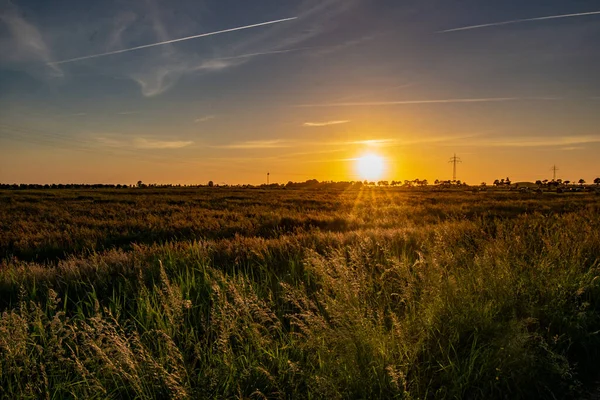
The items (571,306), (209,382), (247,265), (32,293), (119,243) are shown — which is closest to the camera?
(209,382)

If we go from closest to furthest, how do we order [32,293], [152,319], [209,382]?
[209,382] → [152,319] → [32,293]

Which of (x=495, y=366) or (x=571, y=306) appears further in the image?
(x=571, y=306)

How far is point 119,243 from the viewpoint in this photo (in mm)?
20125

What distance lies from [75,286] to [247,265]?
10.0 ft

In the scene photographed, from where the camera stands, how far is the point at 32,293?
20.3 ft

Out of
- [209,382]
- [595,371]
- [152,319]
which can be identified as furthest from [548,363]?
[152,319]

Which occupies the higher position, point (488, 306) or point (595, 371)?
point (488, 306)

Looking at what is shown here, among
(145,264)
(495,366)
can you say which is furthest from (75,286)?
(495,366)

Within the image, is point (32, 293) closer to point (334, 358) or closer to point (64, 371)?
point (64, 371)

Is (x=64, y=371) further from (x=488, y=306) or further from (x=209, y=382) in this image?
(x=488, y=306)

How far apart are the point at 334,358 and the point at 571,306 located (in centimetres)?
370

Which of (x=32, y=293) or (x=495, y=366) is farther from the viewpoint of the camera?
(x=32, y=293)

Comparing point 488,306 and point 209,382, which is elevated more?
point 488,306

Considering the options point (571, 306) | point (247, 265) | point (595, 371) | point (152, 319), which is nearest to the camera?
point (595, 371)
